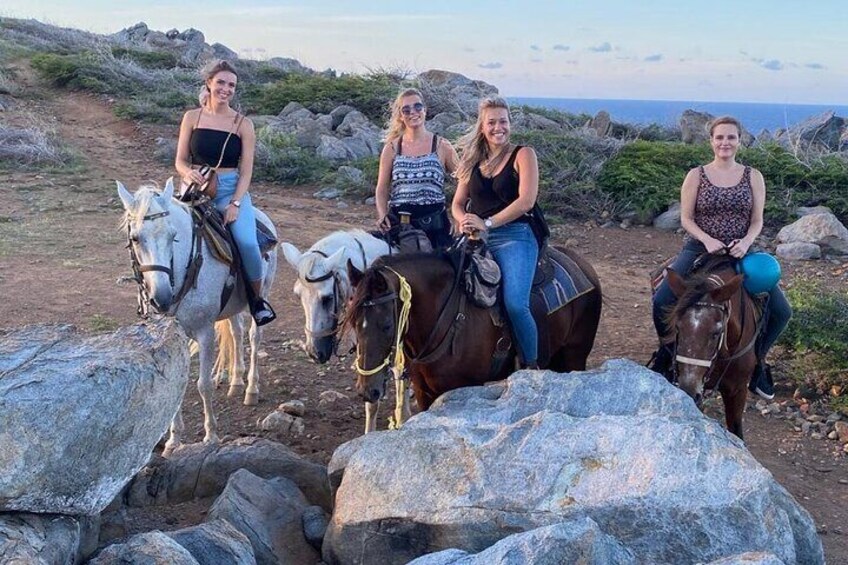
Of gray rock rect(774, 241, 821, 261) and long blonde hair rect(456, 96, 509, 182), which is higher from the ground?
long blonde hair rect(456, 96, 509, 182)

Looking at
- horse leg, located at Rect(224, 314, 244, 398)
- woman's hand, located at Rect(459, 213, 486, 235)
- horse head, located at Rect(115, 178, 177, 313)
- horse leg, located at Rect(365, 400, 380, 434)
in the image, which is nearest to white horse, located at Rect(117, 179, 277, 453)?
horse head, located at Rect(115, 178, 177, 313)

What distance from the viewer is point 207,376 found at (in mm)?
5902

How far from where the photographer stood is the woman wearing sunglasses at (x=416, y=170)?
5988mm

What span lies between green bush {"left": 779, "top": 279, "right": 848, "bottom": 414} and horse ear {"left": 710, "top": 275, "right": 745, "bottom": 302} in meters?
2.79

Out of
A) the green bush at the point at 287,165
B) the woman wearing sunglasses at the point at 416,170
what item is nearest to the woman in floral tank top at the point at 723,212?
the woman wearing sunglasses at the point at 416,170

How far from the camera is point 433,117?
20344mm

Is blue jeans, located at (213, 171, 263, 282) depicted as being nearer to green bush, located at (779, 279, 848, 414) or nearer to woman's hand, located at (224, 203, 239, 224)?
A: woman's hand, located at (224, 203, 239, 224)

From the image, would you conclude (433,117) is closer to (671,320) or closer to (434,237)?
(434,237)

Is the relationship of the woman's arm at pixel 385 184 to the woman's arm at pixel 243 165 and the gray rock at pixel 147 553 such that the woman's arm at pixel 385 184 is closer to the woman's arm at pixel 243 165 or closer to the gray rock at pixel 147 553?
the woman's arm at pixel 243 165

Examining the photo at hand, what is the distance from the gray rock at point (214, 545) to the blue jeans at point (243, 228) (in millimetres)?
2667

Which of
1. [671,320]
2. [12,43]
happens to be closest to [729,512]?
[671,320]

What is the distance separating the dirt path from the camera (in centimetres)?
612

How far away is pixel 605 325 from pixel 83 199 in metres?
9.36

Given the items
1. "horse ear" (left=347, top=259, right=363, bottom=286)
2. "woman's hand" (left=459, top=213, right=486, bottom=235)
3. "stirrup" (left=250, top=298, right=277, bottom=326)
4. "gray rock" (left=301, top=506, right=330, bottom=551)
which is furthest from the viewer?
"stirrup" (left=250, top=298, right=277, bottom=326)
